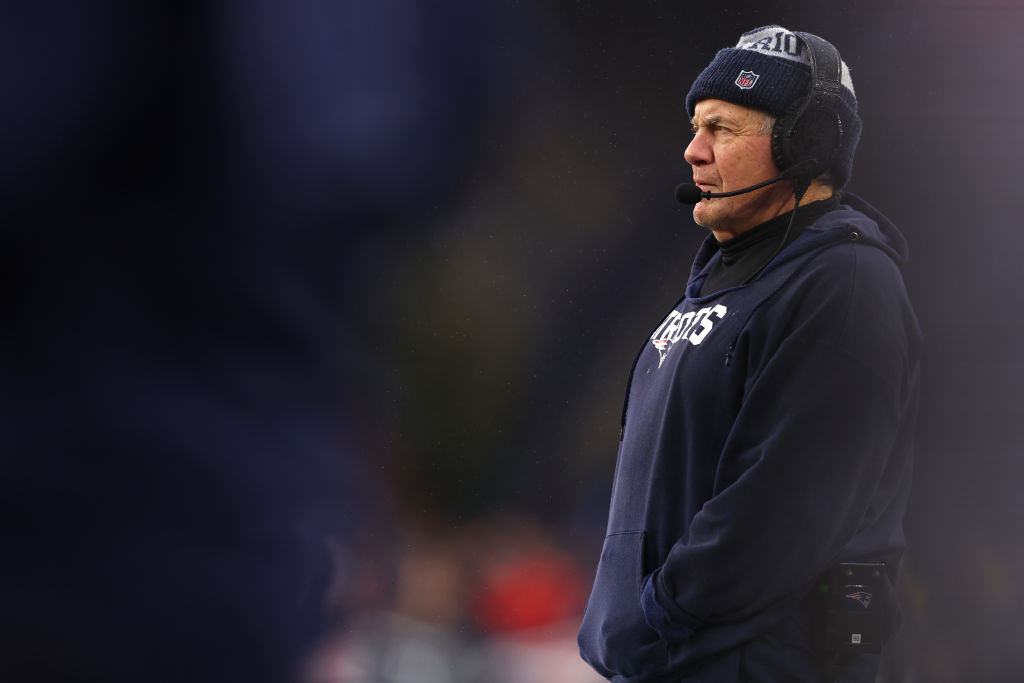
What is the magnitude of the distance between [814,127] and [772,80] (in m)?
0.07

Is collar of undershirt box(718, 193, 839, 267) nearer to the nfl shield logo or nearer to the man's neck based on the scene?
the man's neck

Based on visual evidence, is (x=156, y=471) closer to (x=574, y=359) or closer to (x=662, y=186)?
(x=574, y=359)

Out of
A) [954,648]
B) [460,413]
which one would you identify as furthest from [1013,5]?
[460,413]

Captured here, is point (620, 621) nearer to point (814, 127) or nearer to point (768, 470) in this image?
point (768, 470)

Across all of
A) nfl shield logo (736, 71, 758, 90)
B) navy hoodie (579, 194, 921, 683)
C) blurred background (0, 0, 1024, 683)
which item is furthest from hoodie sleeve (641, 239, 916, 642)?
blurred background (0, 0, 1024, 683)

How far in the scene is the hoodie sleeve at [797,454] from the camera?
93 cm

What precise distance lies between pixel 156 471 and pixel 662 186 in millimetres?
1347

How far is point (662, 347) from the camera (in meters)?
1.18

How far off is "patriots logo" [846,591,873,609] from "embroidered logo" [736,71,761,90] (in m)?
0.57

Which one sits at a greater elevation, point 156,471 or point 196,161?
point 196,161

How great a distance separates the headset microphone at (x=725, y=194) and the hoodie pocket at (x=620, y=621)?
0.39m

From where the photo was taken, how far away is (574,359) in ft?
7.39

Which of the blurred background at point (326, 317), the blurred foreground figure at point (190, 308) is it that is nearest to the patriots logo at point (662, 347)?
the blurred background at point (326, 317)

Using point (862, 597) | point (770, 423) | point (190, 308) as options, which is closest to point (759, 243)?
point (770, 423)
